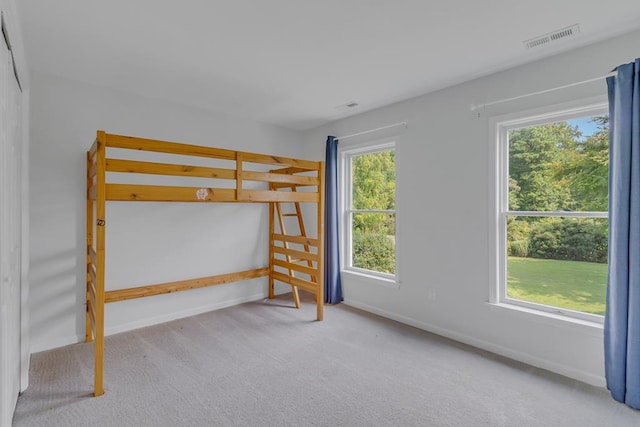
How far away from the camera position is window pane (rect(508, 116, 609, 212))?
2445 mm

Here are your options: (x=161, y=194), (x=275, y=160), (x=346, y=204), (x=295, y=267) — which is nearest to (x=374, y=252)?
(x=346, y=204)

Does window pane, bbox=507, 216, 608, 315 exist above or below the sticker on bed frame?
below

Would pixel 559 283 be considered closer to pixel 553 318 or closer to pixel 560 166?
pixel 553 318

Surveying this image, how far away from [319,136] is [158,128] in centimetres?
206

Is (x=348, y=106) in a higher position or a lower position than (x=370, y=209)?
higher

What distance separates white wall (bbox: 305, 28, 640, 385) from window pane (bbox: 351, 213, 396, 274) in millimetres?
247

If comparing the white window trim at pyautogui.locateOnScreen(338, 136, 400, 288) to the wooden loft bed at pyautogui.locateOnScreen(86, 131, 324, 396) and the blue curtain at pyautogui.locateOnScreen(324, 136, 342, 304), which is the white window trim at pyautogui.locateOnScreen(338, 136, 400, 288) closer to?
the blue curtain at pyautogui.locateOnScreen(324, 136, 342, 304)

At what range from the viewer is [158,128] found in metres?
3.57

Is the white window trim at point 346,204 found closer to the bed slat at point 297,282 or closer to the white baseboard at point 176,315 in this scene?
the bed slat at point 297,282

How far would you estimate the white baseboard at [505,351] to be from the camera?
7.83 ft

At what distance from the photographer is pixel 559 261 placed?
2648 mm

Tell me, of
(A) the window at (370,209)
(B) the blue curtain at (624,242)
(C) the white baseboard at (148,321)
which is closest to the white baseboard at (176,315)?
(C) the white baseboard at (148,321)

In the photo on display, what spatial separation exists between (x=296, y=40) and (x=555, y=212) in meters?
2.38

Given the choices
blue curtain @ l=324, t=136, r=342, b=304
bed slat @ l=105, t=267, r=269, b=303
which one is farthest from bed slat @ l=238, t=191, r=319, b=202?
bed slat @ l=105, t=267, r=269, b=303
